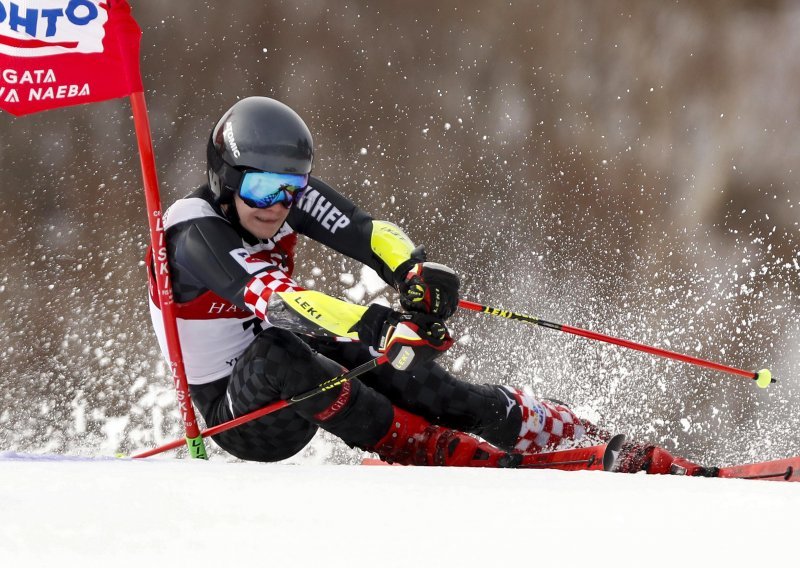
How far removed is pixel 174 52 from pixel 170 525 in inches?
196

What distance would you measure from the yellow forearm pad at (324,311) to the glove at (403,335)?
0.03 m

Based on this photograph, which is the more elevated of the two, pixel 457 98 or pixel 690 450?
pixel 457 98

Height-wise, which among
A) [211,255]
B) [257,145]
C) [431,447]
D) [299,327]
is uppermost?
[257,145]

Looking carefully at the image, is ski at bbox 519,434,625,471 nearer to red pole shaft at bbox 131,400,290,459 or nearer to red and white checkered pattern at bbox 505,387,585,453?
red and white checkered pattern at bbox 505,387,585,453

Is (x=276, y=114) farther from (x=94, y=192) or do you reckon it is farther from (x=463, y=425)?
(x=94, y=192)

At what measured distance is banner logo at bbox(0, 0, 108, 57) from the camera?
2520 millimetres

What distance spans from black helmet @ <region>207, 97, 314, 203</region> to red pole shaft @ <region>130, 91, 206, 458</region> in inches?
8.4

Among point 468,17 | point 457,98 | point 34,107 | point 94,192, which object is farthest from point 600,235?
point 34,107

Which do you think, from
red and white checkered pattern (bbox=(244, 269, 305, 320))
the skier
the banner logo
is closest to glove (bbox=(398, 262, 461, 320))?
→ the skier

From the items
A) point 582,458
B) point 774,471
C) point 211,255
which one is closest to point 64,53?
point 211,255

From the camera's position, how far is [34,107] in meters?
2.61

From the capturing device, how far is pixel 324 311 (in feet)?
7.22

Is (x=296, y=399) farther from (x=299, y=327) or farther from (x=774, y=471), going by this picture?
(x=774, y=471)

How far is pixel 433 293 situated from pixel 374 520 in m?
0.98
